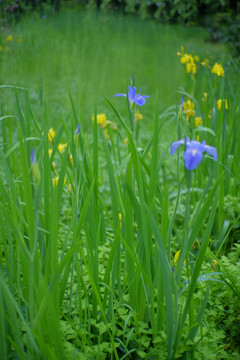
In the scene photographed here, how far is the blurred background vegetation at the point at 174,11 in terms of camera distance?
9.09 feet

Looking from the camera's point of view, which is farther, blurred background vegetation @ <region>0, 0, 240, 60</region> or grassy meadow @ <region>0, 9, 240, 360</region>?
blurred background vegetation @ <region>0, 0, 240, 60</region>

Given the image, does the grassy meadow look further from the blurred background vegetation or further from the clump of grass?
the blurred background vegetation

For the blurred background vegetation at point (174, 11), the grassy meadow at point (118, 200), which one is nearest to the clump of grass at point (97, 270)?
the grassy meadow at point (118, 200)

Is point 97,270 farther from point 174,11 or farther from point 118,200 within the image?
point 174,11

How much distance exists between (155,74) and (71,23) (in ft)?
3.68

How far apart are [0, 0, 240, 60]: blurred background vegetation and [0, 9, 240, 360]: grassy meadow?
13cm

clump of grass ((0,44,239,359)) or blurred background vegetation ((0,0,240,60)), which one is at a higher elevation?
blurred background vegetation ((0,0,240,60))

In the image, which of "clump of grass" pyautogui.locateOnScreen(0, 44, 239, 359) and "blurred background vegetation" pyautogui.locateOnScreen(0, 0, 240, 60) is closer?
"clump of grass" pyautogui.locateOnScreen(0, 44, 239, 359)

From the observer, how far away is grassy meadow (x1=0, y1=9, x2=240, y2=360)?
95 cm

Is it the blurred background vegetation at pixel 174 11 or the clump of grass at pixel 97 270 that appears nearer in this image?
the clump of grass at pixel 97 270

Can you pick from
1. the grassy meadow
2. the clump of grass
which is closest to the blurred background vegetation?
the grassy meadow

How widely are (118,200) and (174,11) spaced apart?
199 cm

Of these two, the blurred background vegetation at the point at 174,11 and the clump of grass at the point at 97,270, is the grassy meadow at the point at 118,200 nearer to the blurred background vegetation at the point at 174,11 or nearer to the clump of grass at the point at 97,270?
the clump of grass at the point at 97,270

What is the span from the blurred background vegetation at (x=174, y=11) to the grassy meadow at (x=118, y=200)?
0.13 m
